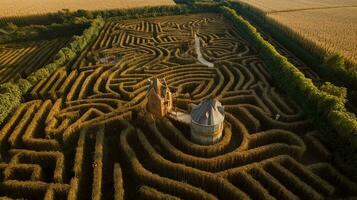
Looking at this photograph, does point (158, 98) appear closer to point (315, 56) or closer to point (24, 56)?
point (315, 56)

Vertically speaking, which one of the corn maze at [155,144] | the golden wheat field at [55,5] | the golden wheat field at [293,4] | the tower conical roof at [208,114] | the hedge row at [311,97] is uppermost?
the golden wheat field at [55,5]

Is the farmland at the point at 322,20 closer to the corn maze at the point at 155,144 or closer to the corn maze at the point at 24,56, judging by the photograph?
the corn maze at the point at 155,144

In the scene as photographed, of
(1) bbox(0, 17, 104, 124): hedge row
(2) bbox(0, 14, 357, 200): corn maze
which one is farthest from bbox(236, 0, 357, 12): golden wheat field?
(1) bbox(0, 17, 104, 124): hedge row

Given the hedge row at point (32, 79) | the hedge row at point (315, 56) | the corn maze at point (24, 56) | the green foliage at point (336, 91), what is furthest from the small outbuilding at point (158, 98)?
the corn maze at point (24, 56)

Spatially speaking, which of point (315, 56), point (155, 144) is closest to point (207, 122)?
point (155, 144)

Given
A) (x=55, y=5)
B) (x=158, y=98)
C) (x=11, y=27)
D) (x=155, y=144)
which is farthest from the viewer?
(x=55, y=5)

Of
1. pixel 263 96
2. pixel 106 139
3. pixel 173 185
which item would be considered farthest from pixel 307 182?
pixel 106 139

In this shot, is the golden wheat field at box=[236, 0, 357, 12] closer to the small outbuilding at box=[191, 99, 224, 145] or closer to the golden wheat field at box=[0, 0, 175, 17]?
the golden wheat field at box=[0, 0, 175, 17]
